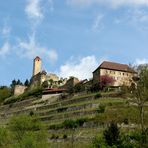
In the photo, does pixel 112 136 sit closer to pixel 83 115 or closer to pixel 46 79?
pixel 83 115

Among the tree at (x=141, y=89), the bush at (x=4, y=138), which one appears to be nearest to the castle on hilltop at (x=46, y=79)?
the bush at (x=4, y=138)

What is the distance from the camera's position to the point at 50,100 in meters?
99.5

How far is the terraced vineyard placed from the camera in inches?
2616

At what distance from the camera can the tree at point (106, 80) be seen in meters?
94.3

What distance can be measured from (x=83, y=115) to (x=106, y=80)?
22.1m

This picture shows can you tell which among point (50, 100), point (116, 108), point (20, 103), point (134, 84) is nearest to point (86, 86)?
point (50, 100)

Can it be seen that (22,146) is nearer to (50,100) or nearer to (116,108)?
(116,108)

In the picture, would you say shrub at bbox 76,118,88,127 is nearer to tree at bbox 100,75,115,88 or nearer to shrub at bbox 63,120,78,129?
shrub at bbox 63,120,78,129

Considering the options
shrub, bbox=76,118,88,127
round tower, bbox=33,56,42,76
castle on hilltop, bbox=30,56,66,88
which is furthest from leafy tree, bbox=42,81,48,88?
shrub, bbox=76,118,88,127

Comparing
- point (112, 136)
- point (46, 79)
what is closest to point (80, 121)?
point (112, 136)

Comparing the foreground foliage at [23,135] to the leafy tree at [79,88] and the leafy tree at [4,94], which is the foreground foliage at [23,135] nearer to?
the leafy tree at [79,88]

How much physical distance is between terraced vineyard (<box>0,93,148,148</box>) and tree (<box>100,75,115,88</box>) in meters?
5.97

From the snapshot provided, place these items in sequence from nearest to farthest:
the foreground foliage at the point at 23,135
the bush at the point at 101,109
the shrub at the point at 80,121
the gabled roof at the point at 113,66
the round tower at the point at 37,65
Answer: the foreground foliage at the point at 23,135 < the shrub at the point at 80,121 < the bush at the point at 101,109 < the gabled roof at the point at 113,66 < the round tower at the point at 37,65

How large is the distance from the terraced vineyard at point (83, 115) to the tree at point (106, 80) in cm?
597
